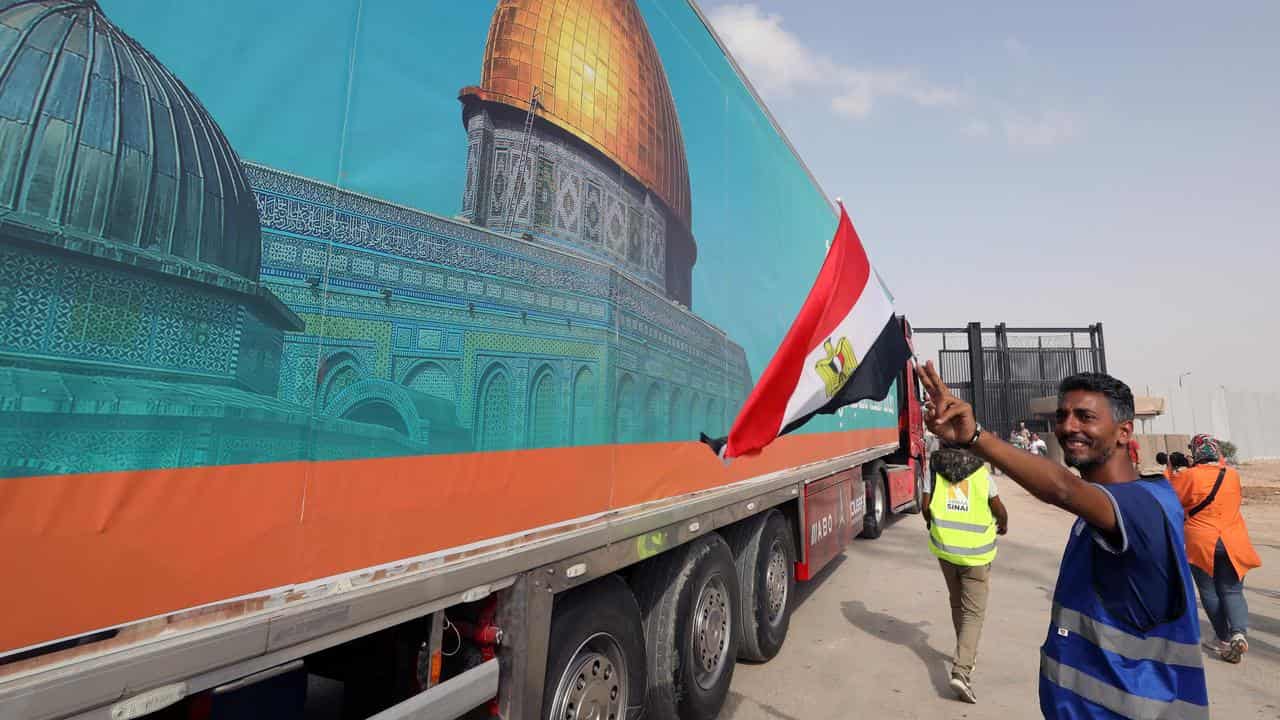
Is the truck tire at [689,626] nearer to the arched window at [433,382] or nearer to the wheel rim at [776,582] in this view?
the wheel rim at [776,582]

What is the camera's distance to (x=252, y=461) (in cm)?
151

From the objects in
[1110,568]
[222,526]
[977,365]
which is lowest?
[1110,568]

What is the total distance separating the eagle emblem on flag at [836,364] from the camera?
373 cm

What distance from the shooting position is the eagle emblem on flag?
12.2ft

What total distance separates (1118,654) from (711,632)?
2.54m

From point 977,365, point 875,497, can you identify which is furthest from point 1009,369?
point 875,497

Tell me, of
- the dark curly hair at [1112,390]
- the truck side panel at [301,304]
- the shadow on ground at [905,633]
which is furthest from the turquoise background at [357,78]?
the shadow on ground at [905,633]

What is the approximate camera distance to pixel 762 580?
193 inches

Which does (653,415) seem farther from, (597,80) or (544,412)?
(597,80)

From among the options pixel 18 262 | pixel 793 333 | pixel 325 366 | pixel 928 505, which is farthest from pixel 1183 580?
pixel 928 505

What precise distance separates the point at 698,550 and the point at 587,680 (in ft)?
4.16

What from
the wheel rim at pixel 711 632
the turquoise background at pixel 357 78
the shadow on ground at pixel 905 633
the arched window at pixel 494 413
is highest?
the turquoise background at pixel 357 78

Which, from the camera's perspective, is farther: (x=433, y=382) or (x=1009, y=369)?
(x=1009, y=369)

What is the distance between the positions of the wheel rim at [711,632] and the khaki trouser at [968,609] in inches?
63.0
